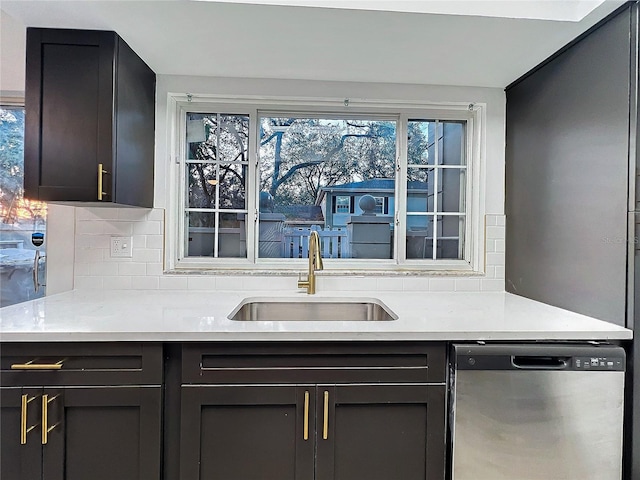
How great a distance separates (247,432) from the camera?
1.27 m

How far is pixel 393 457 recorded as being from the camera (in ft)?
4.25

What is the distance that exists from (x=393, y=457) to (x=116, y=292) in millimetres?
1542

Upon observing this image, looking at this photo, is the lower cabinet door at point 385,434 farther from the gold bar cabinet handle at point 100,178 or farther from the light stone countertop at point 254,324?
the gold bar cabinet handle at point 100,178

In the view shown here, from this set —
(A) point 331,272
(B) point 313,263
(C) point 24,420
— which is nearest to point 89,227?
(C) point 24,420

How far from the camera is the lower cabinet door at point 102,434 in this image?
48.5 inches

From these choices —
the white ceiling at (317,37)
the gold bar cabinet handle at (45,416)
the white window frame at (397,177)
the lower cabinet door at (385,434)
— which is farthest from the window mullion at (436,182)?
the gold bar cabinet handle at (45,416)

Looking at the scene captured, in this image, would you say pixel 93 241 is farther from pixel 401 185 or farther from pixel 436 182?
pixel 436 182

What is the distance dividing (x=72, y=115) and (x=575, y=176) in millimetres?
2145

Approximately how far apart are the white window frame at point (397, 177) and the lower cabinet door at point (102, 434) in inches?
33.3

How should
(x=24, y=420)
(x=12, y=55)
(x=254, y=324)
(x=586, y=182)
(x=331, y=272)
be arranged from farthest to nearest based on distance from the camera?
1. (x=331, y=272)
2. (x=12, y=55)
3. (x=586, y=182)
4. (x=254, y=324)
5. (x=24, y=420)

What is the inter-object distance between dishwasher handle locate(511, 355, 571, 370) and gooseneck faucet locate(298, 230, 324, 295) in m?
0.94

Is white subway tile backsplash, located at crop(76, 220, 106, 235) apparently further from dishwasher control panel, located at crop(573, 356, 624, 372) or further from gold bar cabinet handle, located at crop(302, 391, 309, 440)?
dishwasher control panel, located at crop(573, 356, 624, 372)

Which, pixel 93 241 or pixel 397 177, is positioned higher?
pixel 397 177

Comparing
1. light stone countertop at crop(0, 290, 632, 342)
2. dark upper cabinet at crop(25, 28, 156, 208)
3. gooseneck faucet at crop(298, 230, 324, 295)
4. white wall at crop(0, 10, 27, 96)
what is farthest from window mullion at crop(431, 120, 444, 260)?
white wall at crop(0, 10, 27, 96)
